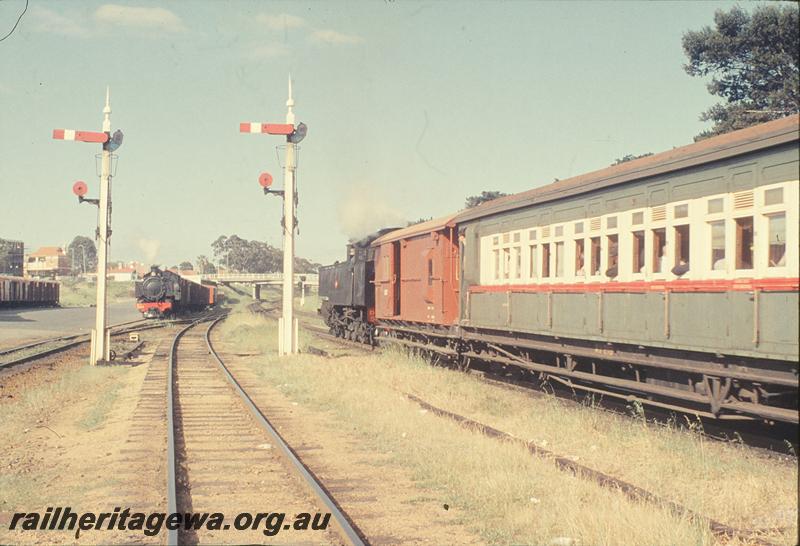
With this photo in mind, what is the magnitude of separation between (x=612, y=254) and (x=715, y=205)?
2.55 meters

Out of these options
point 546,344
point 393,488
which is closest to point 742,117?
point 546,344

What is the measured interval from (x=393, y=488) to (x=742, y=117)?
29416 mm

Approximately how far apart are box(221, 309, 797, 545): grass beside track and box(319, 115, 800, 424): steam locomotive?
0.70 m

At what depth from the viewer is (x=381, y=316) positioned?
78.2 ft

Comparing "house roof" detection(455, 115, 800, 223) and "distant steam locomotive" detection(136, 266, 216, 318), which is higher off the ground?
"house roof" detection(455, 115, 800, 223)

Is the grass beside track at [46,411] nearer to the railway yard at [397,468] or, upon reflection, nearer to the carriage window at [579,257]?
the railway yard at [397,468]

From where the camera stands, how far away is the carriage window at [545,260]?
46.0ft

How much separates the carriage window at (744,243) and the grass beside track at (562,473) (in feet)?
7.05

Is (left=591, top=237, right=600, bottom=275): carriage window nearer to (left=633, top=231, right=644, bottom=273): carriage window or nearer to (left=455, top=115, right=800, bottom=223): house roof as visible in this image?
(left=455, top=115, right=800, bottom=223): house roof

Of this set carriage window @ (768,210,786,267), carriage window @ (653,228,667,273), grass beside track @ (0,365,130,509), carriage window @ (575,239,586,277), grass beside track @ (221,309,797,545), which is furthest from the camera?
carriage window @ (575,239,586,277)

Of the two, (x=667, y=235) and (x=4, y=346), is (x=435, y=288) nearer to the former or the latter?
(x=667, y=235)

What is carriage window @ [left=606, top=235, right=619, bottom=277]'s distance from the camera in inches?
467

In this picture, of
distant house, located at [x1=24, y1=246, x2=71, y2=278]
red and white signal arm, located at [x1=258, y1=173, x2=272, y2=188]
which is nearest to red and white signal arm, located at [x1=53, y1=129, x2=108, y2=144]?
red and white signal arm, located at [x1=258, y1=173, x2=272, y2=188]

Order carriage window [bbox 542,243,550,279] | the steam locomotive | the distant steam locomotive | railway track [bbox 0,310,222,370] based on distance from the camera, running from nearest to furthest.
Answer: the steam locomotive → carriage window [bbox 542,243,550,279] → railway track [bbox 0,310,222,370] → the distant steam locomotive
